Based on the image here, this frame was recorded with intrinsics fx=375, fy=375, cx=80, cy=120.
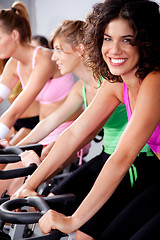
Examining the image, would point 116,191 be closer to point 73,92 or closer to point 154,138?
point 154,138

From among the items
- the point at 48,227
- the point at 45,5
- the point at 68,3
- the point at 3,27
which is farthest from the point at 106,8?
the point at 45,5

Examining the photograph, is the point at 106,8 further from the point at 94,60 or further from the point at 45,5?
the point at 45,5

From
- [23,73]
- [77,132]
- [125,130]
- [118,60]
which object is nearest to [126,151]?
[125,130]

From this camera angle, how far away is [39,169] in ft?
5.40

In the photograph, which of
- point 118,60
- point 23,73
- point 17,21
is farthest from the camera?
point 23,73

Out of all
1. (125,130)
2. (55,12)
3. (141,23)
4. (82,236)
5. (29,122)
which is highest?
(141,23)

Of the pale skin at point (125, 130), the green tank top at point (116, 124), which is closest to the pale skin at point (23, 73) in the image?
the green tank top at point (116, 124)

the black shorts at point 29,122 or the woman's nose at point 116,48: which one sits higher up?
the woman's nose at point 116,48

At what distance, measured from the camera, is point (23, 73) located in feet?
9.39

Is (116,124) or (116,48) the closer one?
(116,48)

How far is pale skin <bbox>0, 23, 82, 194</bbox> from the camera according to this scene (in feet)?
7.97

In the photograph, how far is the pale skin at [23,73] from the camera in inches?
95.6

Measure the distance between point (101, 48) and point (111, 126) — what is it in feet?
Result: 2.03

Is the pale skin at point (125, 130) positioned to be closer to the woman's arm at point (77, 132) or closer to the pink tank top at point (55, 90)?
the woman's arm at point (77, 132)
